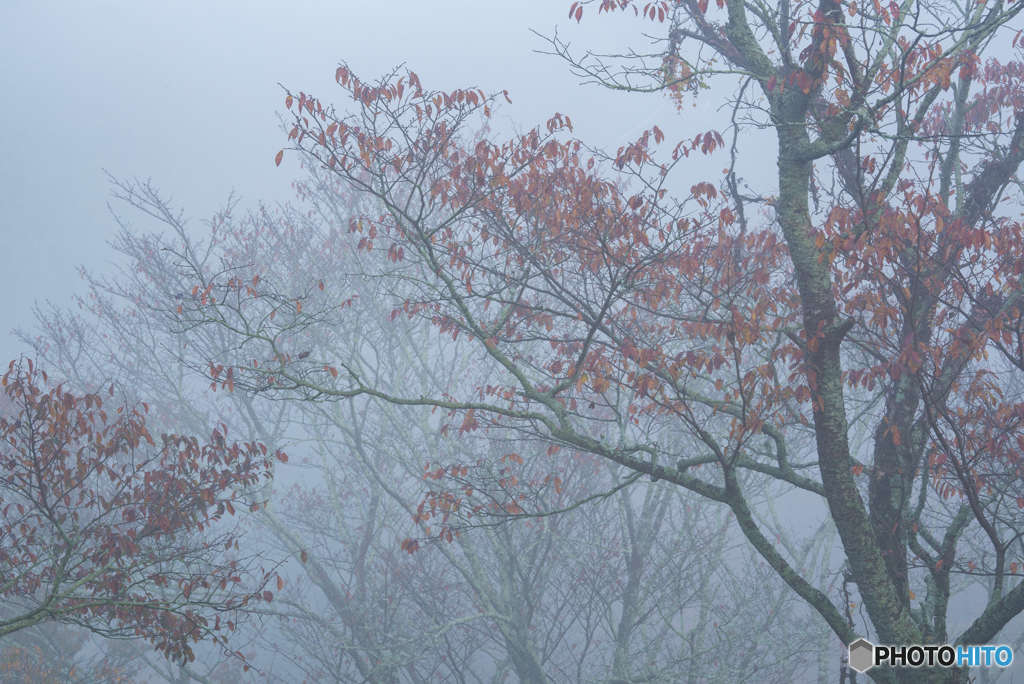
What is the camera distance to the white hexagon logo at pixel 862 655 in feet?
13.5

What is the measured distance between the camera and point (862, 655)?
13.6ft

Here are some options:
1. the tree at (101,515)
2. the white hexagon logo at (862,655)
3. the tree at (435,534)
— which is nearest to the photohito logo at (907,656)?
the white hexagon logo at (862,655)

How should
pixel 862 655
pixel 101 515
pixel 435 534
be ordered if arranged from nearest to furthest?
pixel 862 655, pixel 101 515, pixel 435 534

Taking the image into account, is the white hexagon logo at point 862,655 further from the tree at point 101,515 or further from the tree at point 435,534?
the tree at point 101,515

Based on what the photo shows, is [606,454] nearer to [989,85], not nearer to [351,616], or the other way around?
[989,85]

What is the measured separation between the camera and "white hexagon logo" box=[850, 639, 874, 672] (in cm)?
412

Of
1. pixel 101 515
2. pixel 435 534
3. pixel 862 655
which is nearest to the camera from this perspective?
pixel 862 655

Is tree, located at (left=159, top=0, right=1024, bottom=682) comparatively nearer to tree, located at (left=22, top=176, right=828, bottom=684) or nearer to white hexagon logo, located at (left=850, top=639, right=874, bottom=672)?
white hexagon logo, located at (left=850, top=639, right=874, bottom=672)

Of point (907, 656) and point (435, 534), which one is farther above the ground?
point (435, 534)

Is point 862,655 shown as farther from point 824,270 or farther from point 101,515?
point 101,515

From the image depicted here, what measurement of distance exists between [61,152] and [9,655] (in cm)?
11630

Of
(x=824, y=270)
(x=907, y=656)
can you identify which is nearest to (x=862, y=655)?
(x=907, y=656)

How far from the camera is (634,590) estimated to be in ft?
36.1

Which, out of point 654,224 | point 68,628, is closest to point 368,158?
point 654,224
